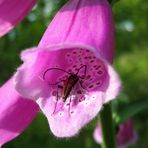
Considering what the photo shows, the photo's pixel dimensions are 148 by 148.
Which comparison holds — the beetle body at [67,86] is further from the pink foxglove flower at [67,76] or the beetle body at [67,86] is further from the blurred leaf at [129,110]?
the blurred leaf at [129,110]

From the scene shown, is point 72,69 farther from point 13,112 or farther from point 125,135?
point 125,135

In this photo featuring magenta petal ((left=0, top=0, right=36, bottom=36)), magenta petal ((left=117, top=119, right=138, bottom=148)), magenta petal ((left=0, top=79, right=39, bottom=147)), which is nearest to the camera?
magenta petal ((left=0, top=79, right=39, bottom=147))

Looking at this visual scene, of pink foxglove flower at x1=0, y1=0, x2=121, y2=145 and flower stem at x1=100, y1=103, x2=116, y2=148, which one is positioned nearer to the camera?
pink foxglove flower at x1=0, y1=0, x2=121, y2=145

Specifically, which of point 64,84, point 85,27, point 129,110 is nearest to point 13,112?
point 64,84

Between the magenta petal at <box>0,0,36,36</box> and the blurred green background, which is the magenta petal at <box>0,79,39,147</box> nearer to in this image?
the magenta petal at <box>0,0,36,36</box>

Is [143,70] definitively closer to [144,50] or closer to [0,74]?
[144,50]

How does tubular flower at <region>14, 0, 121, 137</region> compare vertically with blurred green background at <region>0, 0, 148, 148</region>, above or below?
above

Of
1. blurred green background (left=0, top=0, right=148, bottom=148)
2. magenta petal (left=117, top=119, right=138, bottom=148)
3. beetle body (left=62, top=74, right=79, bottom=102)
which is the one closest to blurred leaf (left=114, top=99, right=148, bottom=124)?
blurred green background (left=0, top=0, right=148, bottom=148)
